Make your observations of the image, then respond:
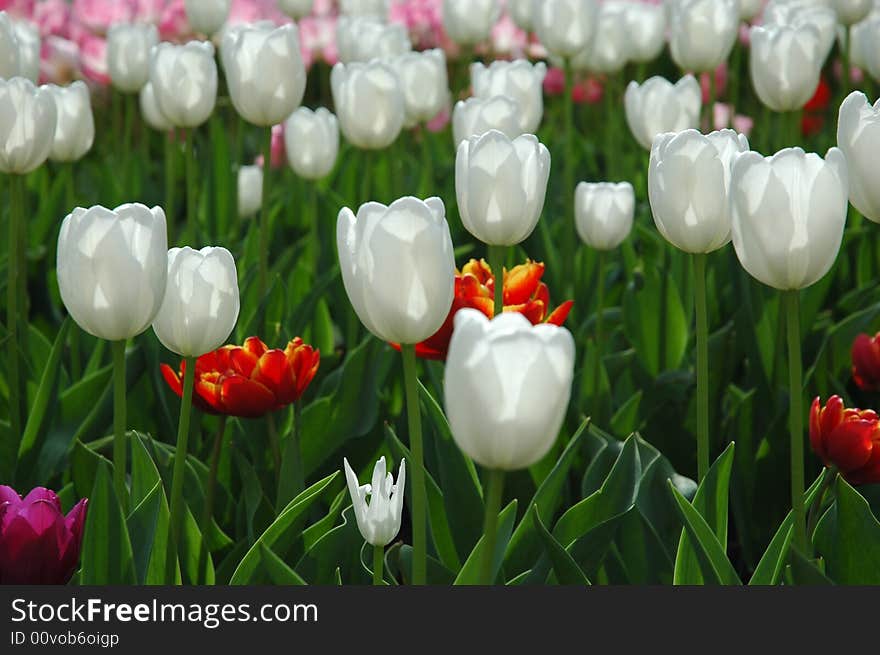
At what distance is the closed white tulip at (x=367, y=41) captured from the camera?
277cm

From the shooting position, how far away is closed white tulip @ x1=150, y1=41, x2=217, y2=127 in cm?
203

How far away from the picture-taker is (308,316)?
6.57 ft

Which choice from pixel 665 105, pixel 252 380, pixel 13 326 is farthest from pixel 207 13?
pixel 252 380

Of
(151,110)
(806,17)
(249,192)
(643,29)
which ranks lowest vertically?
(249,192)

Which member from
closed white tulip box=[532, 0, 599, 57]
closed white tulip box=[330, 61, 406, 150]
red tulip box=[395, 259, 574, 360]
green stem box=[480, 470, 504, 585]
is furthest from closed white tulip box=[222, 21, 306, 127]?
green stem box=[480, 470, 504, 585]

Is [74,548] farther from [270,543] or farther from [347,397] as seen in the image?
[347,397]

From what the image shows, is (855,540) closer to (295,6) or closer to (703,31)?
(703,31)

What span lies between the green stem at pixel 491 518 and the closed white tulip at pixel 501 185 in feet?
1.48

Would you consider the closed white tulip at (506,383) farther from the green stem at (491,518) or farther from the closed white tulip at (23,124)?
the closed white tulip at (23,124)

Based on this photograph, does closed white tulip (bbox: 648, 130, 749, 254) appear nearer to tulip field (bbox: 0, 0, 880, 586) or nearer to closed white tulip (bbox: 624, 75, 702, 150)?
tulip field (bbox: 0, 0, 880, 586)

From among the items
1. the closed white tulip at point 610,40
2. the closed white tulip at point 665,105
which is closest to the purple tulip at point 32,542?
the closed white tulip at point 665,105

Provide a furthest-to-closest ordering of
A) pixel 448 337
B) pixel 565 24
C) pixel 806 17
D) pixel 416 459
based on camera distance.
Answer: pixel 565 24
pixel 806 17
pixel 448 337
pixel 416 459

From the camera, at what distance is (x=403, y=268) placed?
1.02 m

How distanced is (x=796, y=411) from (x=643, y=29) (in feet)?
6.59
